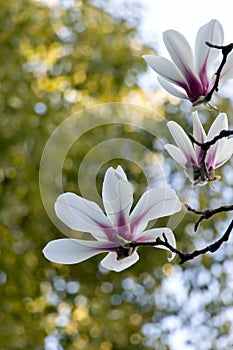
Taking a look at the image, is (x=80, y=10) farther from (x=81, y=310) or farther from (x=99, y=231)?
(x=99, y=231)

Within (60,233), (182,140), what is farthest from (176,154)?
(60,233)

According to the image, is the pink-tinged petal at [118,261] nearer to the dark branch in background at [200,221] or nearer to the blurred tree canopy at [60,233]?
the dark branch in background at [200,221]

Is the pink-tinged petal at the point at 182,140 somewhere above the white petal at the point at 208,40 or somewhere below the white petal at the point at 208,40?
below

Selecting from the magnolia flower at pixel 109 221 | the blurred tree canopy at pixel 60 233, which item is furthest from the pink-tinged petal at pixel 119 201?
the blurred tree canopy at pixel 60 233

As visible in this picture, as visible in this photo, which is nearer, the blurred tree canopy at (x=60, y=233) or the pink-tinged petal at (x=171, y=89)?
the pink-tinged petal at (x=171, y=89)

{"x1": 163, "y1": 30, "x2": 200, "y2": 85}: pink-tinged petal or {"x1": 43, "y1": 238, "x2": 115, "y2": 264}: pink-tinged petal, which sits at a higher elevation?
{"x1": 163, "y1": 30, "x2": 200, "y2": 85}: pink-tinged petal

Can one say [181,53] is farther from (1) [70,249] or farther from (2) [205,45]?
(1) [70,249]

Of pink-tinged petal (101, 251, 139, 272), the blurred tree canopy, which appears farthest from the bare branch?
the blurred tree canopy

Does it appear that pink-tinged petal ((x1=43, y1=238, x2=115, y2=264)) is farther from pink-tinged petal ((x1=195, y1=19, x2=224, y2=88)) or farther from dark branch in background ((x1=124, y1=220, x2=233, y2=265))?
pink-tinged petal ((x1=195, y1=19, x2=224, y2=88))
